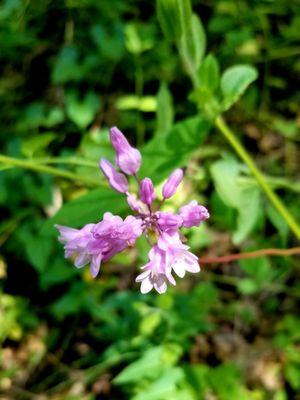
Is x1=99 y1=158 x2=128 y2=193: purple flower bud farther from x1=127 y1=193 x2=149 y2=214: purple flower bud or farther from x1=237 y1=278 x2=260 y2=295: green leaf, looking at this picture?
x1=237 y1=278 x2=260 y2=295: green leaf

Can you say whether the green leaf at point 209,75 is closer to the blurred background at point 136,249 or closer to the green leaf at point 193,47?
the green leaf at point 193,47

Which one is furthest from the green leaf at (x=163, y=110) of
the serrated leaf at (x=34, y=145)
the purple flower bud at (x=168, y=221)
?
the purple flower bud at (x=168, y=221)

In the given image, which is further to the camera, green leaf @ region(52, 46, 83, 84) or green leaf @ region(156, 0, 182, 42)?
green leaf @ region(52, 46, 83, 84)

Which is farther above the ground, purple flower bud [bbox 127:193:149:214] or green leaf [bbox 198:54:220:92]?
green leaf [bbox 198:54:220:92]

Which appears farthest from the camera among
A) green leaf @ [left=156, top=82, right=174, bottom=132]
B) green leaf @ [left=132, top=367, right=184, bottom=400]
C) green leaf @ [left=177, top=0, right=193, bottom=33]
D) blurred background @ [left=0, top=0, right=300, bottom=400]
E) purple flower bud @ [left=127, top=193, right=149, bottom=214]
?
blurred background @ [left=0, top=0, right=300, bottom=400]

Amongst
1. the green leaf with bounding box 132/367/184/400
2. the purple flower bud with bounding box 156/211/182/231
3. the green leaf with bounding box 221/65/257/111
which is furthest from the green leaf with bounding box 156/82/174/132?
the green leaf with bounding box 132/367/184/400

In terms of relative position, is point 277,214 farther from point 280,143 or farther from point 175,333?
point 280,143

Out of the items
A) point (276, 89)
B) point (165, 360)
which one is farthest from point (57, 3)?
point (165, 360)
